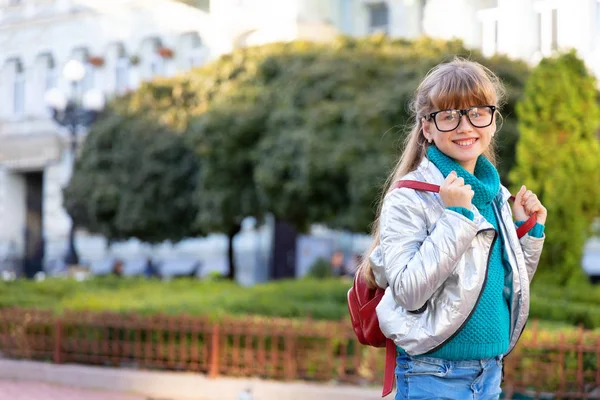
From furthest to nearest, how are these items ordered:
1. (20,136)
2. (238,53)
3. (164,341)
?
(20,136)
(238,53)
(164,341)

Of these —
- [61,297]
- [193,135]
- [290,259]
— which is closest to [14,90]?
[290,259]

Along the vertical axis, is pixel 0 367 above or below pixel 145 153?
below

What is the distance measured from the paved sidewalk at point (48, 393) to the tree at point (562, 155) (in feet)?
17.3

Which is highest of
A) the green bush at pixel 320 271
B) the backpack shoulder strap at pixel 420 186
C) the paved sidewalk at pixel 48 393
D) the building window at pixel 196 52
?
the building window at pixel 196 52

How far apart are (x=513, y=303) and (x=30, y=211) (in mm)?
33586

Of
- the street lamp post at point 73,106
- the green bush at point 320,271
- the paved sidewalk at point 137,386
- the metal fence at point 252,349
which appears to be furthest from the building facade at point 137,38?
the paved sidewalk at point 137,386

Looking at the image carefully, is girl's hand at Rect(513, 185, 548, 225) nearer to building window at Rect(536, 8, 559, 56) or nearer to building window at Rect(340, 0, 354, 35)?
building window at Rect(536, 8, 559, 56)

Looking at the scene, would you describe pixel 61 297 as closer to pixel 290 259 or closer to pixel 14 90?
pixel 290 259

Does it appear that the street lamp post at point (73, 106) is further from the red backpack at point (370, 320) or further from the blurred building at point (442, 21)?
the red backpack at point (370, 320)

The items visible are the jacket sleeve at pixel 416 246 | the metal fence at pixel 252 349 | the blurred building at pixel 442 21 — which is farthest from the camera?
the blurred building at pixel 442 21

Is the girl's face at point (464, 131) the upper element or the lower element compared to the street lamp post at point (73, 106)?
lower

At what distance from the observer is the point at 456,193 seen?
109 inches

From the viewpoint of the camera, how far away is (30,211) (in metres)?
34.8

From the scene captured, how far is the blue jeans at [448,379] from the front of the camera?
2.84 meters
